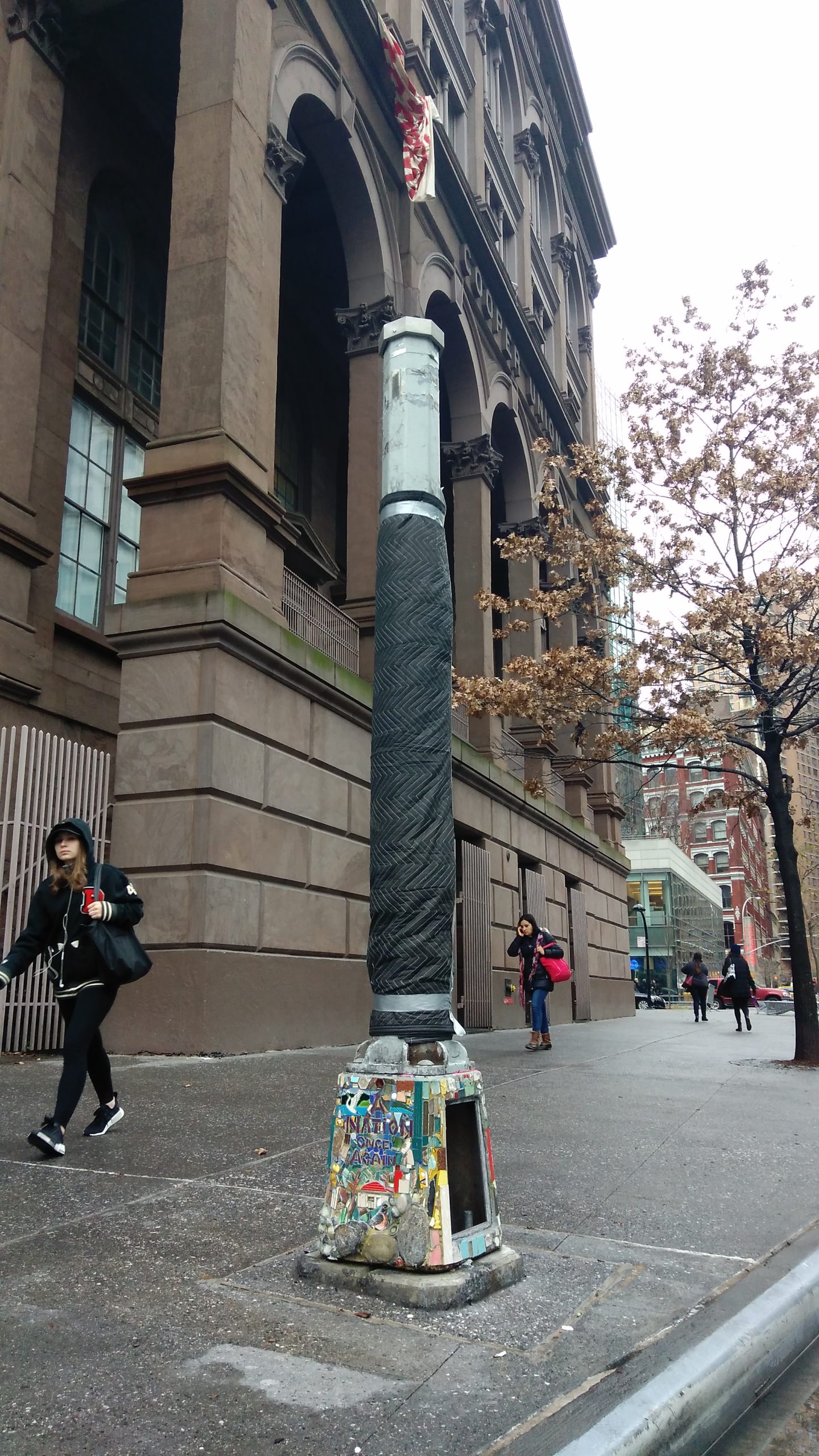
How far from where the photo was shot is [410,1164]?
3.55 m

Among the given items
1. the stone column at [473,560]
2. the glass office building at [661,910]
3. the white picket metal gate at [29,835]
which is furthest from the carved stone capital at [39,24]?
the glass office building at [661,910]

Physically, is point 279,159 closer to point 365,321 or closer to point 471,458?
point 365,321

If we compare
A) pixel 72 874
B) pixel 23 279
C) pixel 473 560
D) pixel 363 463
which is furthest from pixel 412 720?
pixel 473 560

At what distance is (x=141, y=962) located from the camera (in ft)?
19.8

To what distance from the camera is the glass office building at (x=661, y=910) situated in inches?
2638

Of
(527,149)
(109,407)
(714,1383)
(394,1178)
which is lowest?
(714,1383)

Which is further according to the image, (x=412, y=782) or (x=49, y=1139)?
(x=49, y=1139)

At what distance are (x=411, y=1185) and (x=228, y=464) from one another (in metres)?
9.03

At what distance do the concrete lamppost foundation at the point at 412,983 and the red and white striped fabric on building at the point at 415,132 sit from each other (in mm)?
15079

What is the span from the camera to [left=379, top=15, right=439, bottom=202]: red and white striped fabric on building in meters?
17.3

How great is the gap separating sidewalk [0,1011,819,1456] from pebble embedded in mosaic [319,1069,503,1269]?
0.60ft

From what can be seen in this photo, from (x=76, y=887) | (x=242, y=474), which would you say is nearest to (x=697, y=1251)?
(x=76, y=887)

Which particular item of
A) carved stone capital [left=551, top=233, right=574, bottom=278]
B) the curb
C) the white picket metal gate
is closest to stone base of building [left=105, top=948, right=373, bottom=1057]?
the white picket metal gate

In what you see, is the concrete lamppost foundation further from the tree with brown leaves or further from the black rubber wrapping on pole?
the tree with brown leaves
